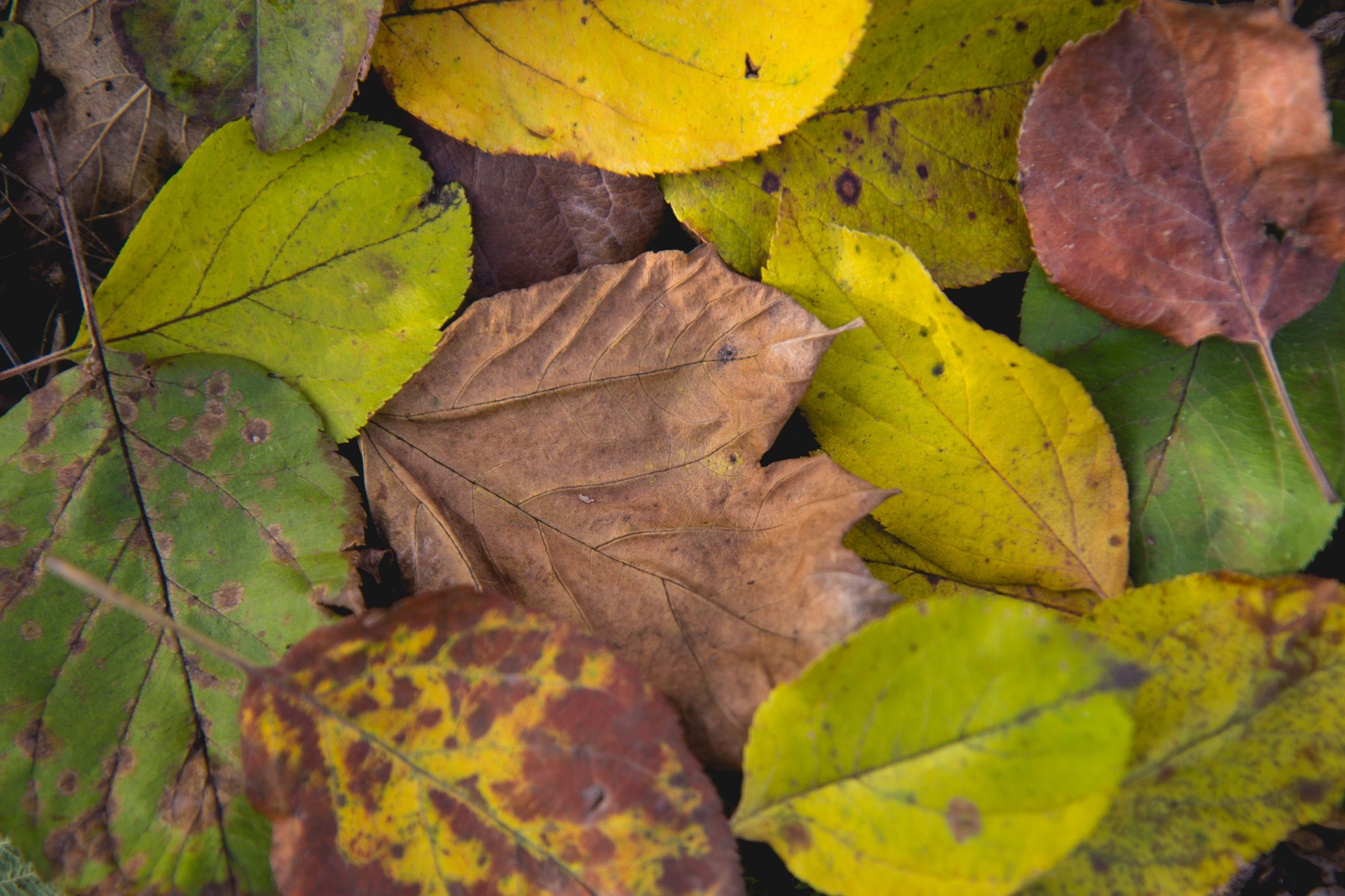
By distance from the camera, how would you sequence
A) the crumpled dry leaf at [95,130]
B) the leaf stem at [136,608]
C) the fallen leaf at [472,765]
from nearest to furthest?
the leaf stem at [136,608], the fallen leaf at [472,765], the crumpled dry leaf at [95,130]

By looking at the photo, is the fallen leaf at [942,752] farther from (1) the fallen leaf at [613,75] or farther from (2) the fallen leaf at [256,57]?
(2) the fallen leaf at [256,57]

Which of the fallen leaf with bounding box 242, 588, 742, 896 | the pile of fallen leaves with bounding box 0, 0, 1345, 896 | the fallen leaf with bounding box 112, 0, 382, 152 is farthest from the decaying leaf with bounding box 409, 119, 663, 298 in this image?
the fallen leaf with bounding box 242, 588, 742, 896

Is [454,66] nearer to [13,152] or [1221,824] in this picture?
[13,152]

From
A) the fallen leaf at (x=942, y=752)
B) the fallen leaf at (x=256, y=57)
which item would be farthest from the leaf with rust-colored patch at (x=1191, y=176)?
the fallen leaf at (x=256, y=57)

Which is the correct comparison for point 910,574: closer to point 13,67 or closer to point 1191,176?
point 1191,176

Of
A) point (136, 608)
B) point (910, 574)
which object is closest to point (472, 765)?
point (136, 608)

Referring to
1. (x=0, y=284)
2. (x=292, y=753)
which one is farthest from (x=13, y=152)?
(x=292, y=753)
